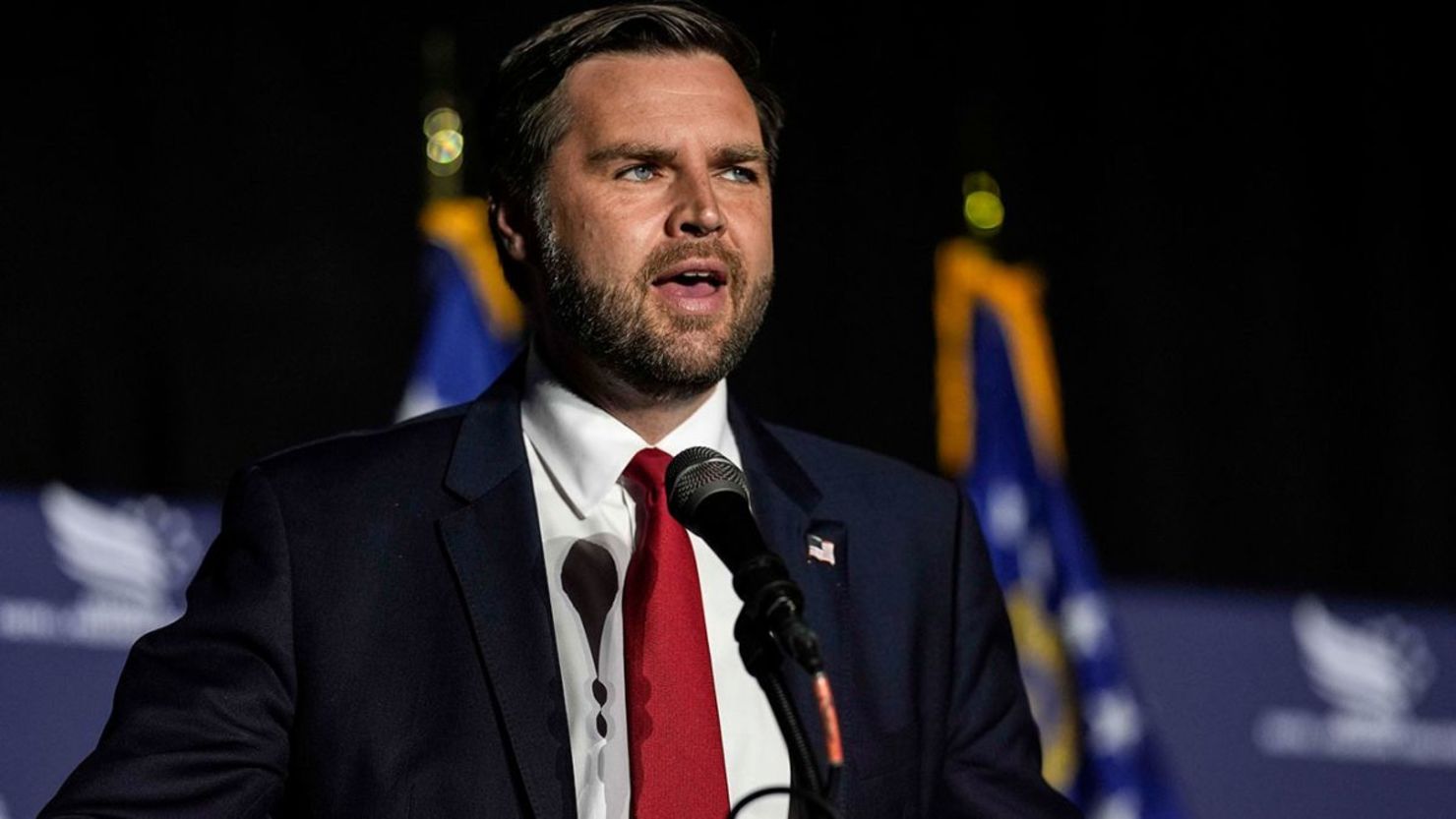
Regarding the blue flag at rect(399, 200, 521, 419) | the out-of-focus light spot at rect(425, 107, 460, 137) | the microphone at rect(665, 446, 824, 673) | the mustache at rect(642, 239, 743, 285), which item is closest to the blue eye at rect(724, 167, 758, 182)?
the mustache at rect(642, 239, 743, 285)

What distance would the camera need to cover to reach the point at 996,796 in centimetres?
159

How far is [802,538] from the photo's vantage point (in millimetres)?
1649

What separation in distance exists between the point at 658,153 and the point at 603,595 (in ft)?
1.37

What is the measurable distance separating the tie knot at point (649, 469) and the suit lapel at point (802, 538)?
0.12m

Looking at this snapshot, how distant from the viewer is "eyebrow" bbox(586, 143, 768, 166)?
1.61 metres

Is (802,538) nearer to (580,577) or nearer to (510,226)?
(580,577)

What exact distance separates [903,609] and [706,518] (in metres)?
0.48

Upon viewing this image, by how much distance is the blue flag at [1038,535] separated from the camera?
3479 mm


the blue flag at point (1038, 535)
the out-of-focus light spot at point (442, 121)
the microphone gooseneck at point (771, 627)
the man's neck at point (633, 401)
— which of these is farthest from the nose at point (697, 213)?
the blue flag at point (1038, 535)

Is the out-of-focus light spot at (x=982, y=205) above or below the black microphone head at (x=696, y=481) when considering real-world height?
above

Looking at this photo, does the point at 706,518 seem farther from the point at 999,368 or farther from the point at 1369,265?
the point at 1369,265

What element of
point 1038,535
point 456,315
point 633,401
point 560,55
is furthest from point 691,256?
point 1038,535

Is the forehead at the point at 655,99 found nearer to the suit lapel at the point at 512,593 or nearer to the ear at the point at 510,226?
the ear at the point at 510,226

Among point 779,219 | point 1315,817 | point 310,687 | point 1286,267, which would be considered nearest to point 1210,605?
point 1315,817
